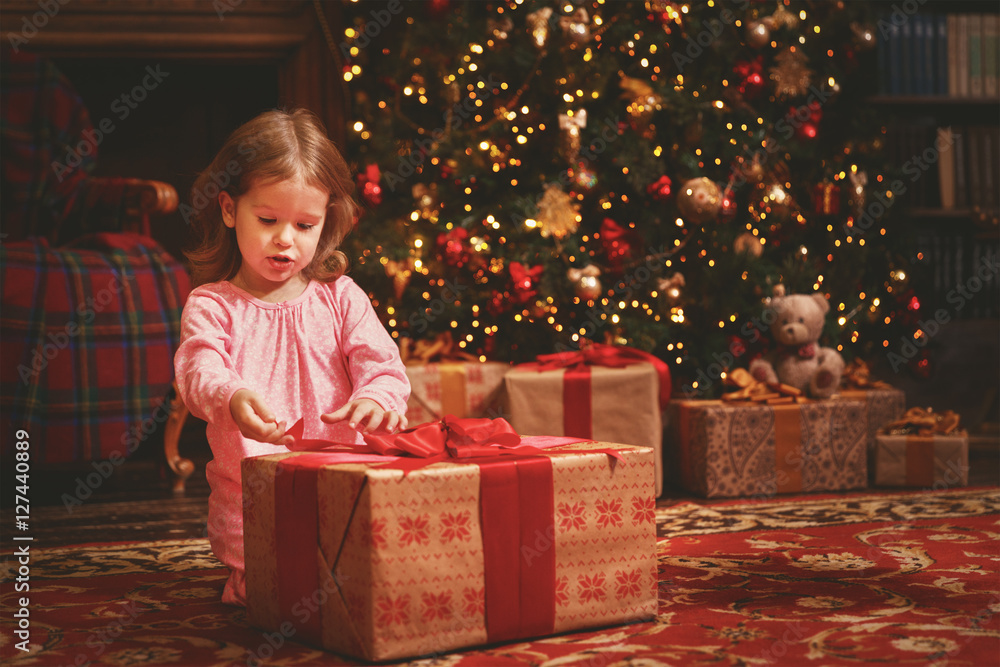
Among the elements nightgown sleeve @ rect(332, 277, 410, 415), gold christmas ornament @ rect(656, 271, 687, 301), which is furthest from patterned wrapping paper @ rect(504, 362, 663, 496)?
nightgown sleeve @ rect(332, 277, 410, 415)

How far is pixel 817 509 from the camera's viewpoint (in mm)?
2082

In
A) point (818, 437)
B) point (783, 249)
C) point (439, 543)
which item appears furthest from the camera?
point (783, 249)

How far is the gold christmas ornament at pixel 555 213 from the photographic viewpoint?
257 cm

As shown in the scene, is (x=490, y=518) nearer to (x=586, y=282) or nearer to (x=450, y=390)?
(x=450, y=390)

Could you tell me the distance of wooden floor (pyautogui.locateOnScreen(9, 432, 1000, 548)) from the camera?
2041 millimetres

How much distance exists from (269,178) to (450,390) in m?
1.11

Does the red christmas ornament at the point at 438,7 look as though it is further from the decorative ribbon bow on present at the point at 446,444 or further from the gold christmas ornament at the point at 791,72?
the decorative ribbon bow on present at the point at 446,444

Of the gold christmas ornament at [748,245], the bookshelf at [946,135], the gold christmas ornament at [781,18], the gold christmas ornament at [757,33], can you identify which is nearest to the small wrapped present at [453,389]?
the gold christmas ornament at [748,245]

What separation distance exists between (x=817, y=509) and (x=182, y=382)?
1.42 meters

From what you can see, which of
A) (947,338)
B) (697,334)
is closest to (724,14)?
(697,334)

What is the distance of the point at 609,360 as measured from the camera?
92.0 inches

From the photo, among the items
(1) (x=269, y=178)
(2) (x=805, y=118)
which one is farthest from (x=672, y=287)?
(1) (x=269, y=178)

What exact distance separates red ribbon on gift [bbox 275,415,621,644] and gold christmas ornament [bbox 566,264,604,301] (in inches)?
53.5

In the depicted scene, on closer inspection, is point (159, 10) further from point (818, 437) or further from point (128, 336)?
point (818, 437)
